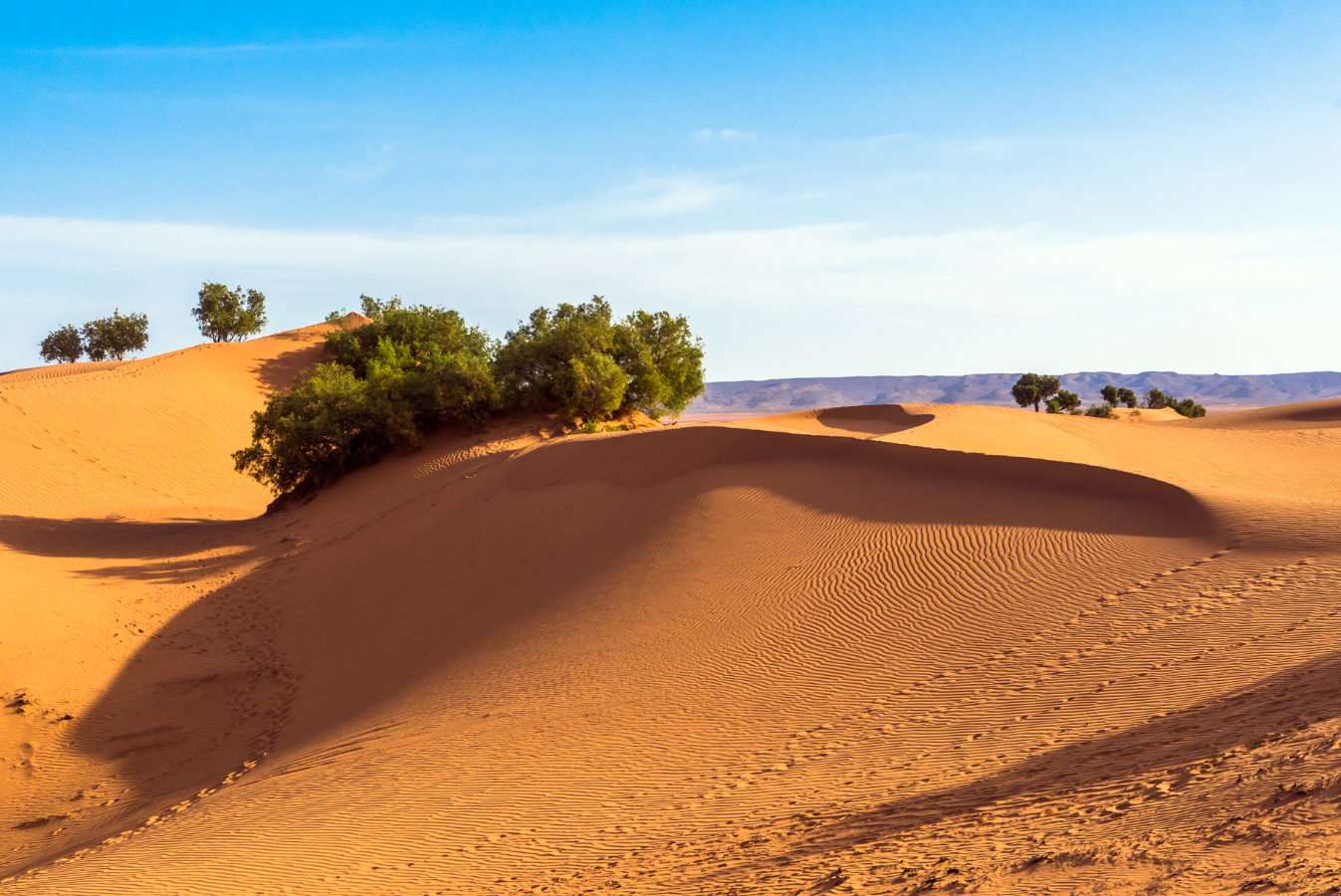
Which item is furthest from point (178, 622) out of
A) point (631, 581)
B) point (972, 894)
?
point (972, 894)

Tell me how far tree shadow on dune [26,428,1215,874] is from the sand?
0.26ft

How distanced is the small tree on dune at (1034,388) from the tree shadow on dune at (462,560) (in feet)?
171

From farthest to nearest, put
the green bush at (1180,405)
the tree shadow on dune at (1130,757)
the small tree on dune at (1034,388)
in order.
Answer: the small tree on dune at (1034,388)
the green bush at (1180,405)
the tree shadow on dune at (1130,757)

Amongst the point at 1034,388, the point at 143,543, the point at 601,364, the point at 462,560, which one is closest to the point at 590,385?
the point at 601,364

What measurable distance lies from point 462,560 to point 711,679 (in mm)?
7579

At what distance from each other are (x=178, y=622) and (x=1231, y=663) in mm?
16490

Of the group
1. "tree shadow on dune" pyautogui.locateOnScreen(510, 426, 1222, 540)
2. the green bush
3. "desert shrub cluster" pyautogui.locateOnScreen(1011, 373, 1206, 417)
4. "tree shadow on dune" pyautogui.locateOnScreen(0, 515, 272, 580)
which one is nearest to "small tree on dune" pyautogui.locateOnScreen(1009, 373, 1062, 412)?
"desert shrub cluster" pyautogui.locateOnScreen(1011, 373, 1206, 417)

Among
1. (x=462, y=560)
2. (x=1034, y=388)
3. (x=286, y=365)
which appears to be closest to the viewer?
(x=462, y=560)

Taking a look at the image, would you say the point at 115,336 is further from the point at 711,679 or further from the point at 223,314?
the point at 711,679

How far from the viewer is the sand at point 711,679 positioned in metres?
6.21

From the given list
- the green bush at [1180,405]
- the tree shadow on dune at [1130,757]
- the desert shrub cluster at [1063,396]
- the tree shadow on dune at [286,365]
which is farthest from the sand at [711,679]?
the desert shrub cluster at [1063,396]

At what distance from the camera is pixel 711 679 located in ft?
35.0

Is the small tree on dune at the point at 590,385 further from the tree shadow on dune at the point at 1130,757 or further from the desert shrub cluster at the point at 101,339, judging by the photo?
the desert shrub cluster at the point at 101,339

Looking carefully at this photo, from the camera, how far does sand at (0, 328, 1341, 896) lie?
20.4 feet
